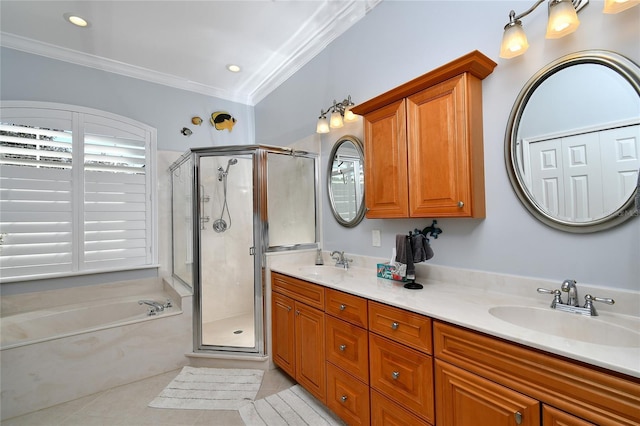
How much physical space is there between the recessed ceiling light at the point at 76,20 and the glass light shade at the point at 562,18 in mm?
3397

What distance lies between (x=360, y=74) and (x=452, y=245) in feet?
5.13

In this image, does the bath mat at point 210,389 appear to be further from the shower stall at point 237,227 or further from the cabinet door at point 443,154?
the cabinet door at point 443,154

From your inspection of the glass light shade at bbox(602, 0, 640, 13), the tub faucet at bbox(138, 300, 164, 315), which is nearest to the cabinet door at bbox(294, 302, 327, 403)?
the tub faucet at bbox(138, 300, 164, 315)

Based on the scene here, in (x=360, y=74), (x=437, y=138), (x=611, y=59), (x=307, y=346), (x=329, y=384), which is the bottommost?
(x=329, y=384)

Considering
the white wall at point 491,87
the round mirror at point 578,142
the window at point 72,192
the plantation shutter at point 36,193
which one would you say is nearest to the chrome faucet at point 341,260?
the white wall at point 491,87

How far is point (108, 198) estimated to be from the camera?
9.79ft

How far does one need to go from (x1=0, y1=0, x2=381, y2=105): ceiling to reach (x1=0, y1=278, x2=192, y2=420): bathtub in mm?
2416

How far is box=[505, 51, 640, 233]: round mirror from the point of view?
1135 mm

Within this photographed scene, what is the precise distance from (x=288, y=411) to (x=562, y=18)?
2609mm

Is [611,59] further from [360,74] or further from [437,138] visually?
[360,74]

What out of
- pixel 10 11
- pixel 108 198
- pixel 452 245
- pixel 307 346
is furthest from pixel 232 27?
pixel 307 346

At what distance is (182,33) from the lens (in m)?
2.65

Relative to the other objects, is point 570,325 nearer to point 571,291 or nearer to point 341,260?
point 571,291

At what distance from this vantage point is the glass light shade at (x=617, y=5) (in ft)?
3.43
